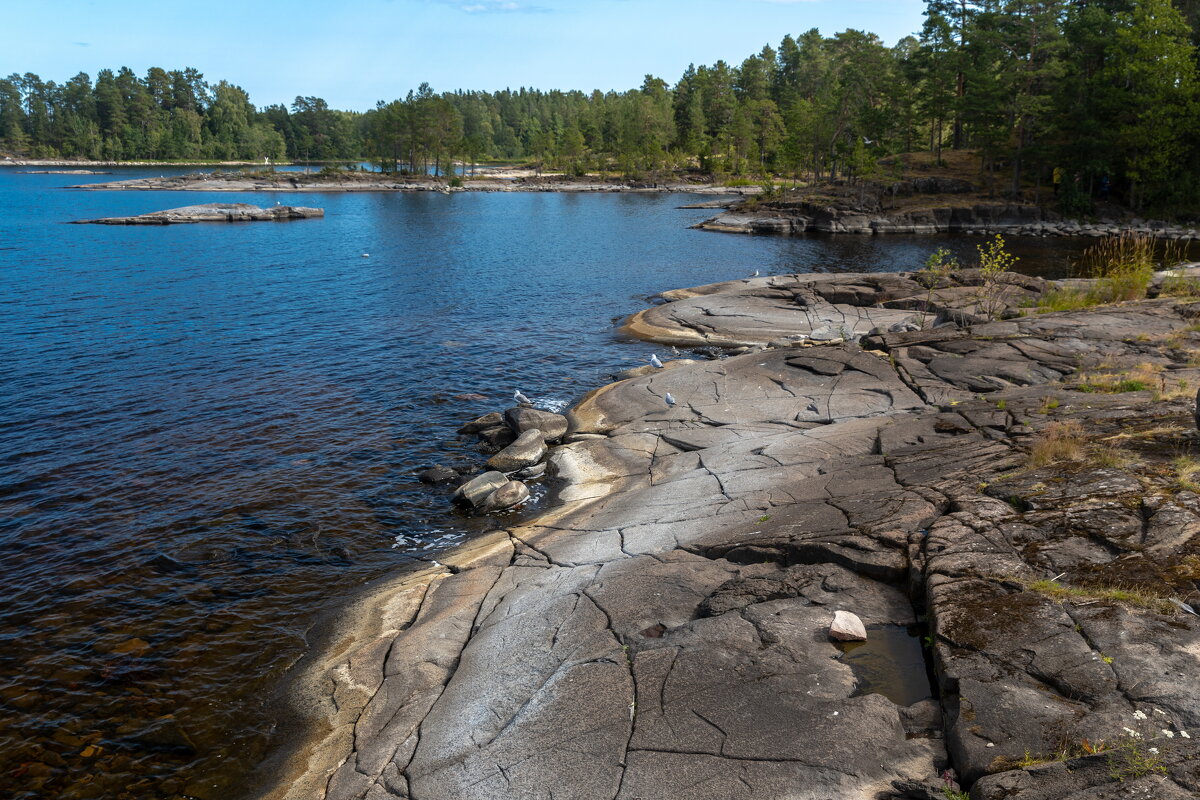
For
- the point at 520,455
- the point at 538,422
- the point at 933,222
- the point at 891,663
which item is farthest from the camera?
the point at 933,222

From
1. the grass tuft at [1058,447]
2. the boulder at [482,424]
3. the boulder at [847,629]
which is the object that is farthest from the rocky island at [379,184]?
the boulder at [847,629]

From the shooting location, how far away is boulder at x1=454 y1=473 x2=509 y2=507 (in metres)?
17.5

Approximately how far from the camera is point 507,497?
1759 centimetres

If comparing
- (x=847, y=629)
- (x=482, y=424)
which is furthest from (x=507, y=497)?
(x=847, y=629)

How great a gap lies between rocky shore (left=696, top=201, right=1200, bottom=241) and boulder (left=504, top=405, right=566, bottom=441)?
60.7 metres

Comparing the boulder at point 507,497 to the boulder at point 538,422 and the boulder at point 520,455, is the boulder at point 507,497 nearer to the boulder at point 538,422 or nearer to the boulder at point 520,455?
the boulder at point 520,455

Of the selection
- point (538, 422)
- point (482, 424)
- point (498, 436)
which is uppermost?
point (538, 422)

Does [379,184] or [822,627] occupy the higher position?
[379,184]

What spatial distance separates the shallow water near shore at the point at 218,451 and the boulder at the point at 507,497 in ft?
1.99

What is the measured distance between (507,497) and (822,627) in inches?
377

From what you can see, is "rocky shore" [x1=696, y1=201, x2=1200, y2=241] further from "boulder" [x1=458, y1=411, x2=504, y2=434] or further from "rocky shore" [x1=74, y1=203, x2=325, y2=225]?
"boulder" [x1=458, y1=411, x2=504, y2=434]

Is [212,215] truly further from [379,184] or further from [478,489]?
[478,489]

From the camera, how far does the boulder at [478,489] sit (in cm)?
1745

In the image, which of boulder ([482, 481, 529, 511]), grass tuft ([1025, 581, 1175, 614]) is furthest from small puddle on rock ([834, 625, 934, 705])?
boulder ([482, 481, 529, 511])
